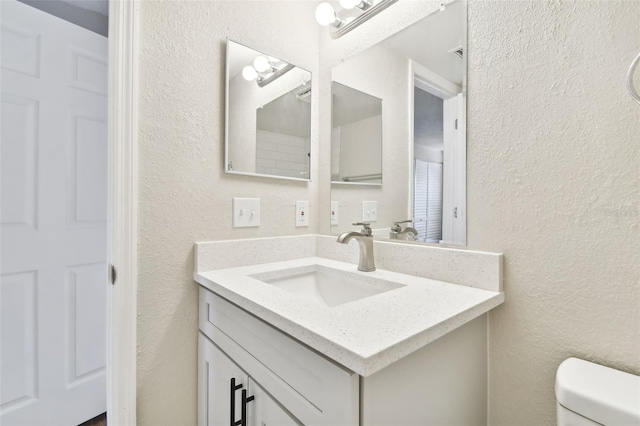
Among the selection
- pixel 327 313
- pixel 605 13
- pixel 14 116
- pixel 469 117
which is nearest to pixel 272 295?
pixel 327 313

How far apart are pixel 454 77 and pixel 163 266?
44.6 inches

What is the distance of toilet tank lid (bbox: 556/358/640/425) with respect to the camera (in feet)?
1.72

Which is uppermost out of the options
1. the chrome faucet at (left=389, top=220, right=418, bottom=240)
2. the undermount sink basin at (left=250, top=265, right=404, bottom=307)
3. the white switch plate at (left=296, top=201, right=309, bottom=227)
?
the white switch plate at (left=296, top=201, right=309, bottom=227)

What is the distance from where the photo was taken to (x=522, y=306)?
79cm

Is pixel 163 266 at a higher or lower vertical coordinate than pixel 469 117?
lower

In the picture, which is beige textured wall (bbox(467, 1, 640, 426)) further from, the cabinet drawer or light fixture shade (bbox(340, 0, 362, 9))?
the cabinet drawer

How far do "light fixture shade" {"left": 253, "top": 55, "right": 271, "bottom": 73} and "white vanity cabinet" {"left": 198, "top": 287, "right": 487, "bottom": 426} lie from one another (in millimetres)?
908

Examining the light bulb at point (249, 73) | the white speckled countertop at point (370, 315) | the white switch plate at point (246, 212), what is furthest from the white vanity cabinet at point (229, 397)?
the light bulb at point (249, 73)

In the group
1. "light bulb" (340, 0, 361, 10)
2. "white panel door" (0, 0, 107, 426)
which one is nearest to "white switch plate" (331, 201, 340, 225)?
"light bulb" (340, 0, 361, 10)

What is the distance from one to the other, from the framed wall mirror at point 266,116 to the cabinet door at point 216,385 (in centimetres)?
66

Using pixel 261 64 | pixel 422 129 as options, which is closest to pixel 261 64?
pixel 261 64

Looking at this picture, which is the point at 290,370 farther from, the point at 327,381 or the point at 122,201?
the point at 122,201

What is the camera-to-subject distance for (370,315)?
643 mm

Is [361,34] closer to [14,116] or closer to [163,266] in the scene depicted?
[163,266]
